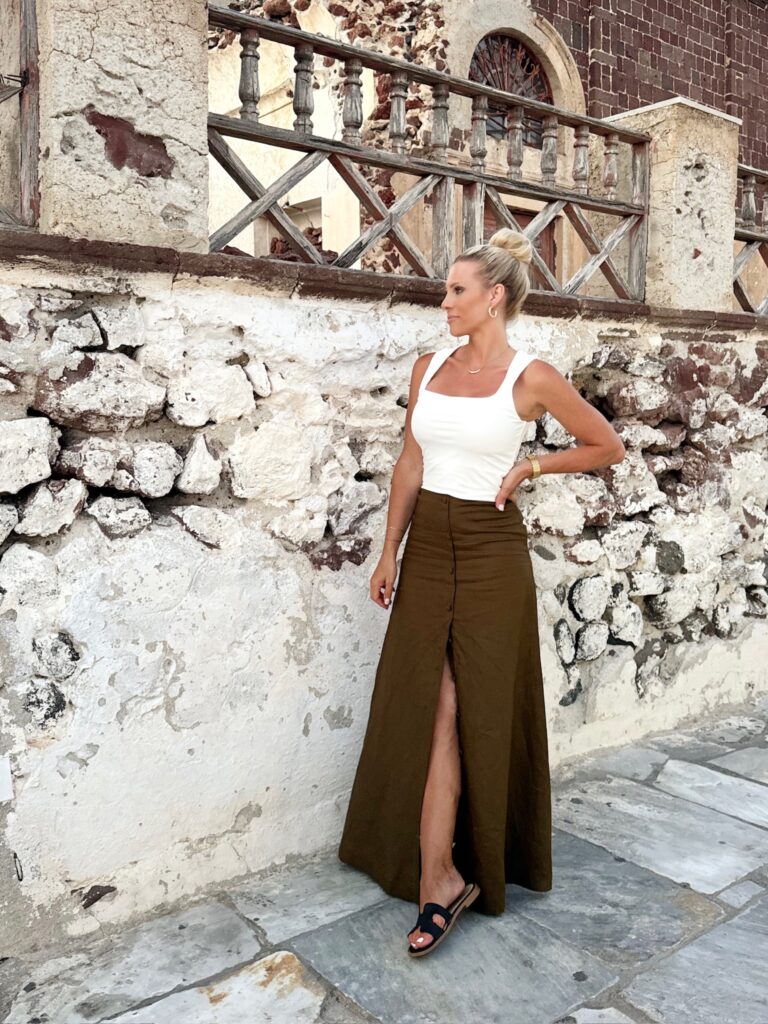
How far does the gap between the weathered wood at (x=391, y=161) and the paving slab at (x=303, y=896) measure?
2.27 metres

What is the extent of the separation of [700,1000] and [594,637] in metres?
1.69

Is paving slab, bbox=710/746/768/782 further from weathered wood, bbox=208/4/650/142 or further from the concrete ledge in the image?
weathered wood, bbox=208/4/650/142

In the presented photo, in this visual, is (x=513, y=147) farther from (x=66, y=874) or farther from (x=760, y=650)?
(x=66, y=874)

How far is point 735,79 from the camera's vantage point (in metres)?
12.0

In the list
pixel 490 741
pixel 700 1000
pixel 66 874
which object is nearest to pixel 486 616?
pixel 490 741

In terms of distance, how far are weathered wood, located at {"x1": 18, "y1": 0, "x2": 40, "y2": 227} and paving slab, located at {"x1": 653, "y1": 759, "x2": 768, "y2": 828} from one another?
→ 3005 millimetres

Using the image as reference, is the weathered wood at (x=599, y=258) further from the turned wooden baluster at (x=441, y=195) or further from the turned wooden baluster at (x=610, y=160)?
the turned wooden baluster at (x=441, y=195)

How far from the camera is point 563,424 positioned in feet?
9.21

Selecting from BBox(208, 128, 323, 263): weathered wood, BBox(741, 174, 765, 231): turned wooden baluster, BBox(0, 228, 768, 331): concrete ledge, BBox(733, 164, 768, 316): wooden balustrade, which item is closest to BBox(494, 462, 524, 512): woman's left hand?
BBox(0, 228, 768, 331): concrete ledge

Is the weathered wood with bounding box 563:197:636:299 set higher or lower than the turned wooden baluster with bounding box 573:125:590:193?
lower

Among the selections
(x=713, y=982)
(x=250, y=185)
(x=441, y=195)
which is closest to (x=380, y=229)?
(x=441, y=195)

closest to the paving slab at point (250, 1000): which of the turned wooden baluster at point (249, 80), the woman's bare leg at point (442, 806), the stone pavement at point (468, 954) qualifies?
the stone pavement at point (468, 954)

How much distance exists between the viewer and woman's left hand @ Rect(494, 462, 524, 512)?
2723 millimetres

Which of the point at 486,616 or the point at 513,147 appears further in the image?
the point at 513,147
